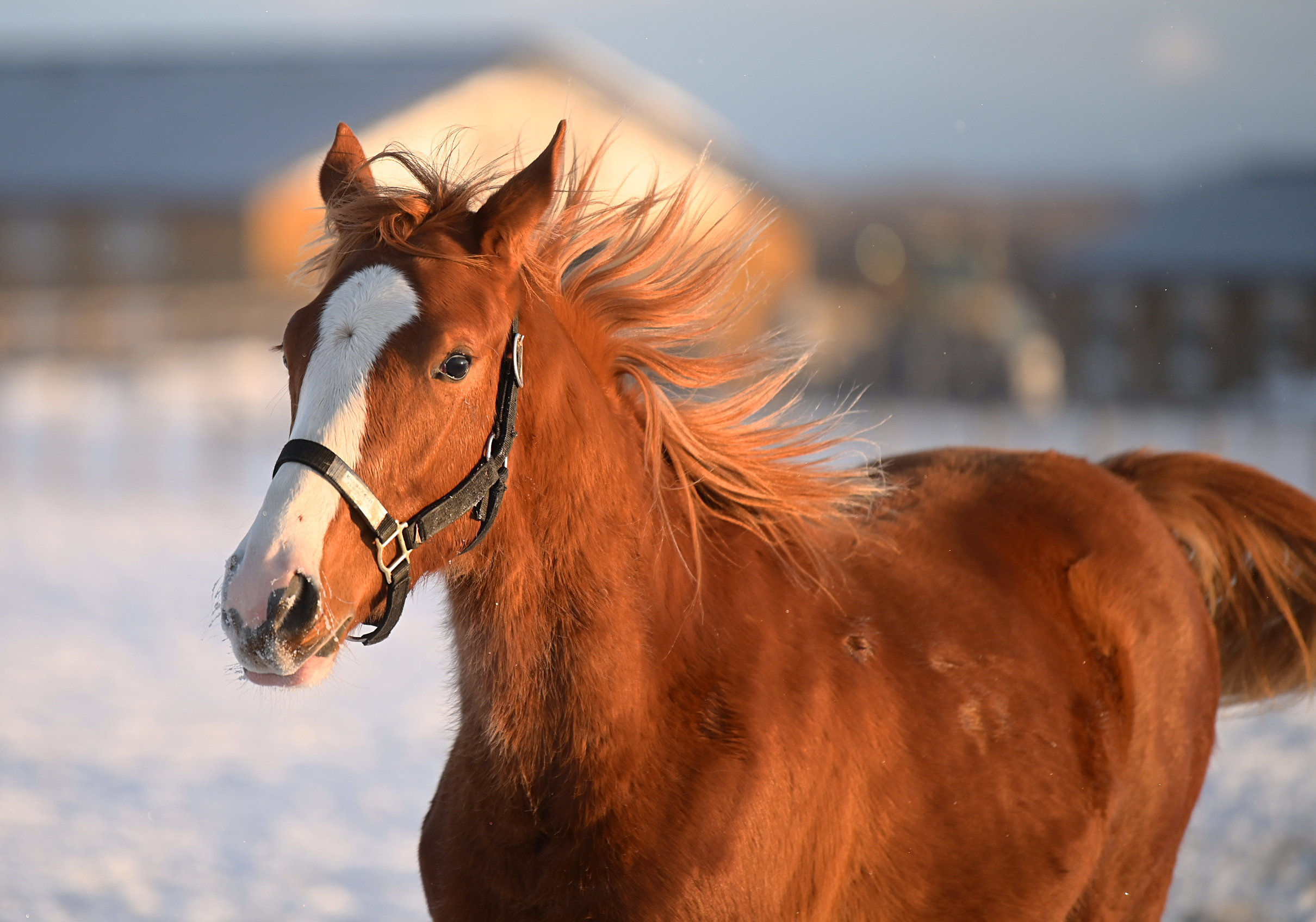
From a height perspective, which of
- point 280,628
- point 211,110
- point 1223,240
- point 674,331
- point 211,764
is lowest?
point 211,764

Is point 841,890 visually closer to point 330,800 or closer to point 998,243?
point 330,800

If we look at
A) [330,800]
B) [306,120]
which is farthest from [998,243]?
[330,800]

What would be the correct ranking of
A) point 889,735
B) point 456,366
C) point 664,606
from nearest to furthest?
point 456,366 → point 664,606 → point 889,735

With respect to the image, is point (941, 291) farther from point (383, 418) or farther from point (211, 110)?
A: point (383, 418)

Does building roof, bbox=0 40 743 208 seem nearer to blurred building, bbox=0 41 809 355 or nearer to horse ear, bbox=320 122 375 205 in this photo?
blurred building, bbox=0 41 809 355

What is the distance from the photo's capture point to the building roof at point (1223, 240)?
27625mm

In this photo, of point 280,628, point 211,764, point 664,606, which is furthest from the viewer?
point 211,764

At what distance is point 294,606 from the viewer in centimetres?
208

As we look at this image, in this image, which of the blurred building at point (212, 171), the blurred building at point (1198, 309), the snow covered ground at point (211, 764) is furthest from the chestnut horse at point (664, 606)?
the blurred building at point (212, 171)

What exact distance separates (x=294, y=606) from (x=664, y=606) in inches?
33.2

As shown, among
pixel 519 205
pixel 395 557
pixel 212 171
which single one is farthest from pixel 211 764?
pixel 212 171

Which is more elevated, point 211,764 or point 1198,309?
point 1198,309

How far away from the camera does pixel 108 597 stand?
10.4 metres

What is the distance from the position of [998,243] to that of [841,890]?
4409 centimetres
